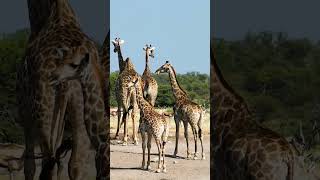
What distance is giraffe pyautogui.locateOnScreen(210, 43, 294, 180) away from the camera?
451 centimetres

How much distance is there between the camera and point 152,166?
7.69m

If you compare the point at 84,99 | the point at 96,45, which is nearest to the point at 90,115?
the point at 84,99

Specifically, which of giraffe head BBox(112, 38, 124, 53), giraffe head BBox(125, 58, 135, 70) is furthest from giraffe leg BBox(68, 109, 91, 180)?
giraffe head BBox(112, 38, 124, 53)

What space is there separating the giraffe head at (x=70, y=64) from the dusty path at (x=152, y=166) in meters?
2.71

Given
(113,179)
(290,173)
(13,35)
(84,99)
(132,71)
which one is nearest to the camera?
(290,173)

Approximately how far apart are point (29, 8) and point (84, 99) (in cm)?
84

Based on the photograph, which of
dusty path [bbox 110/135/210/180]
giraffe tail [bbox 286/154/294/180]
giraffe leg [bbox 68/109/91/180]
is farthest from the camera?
dusty path [bbox 110/135/210/180]

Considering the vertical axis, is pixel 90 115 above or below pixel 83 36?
below

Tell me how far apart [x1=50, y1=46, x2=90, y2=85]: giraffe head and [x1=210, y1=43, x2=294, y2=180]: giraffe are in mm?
907

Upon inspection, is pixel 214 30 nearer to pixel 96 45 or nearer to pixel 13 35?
pixel 96 45

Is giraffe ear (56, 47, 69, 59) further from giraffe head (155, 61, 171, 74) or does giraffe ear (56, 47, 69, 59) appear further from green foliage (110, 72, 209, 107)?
green foliage (110, 72, 209, 107)

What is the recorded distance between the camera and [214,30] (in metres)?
4.76

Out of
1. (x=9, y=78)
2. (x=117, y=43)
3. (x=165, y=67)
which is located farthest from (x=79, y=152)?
(x=117, y=43)

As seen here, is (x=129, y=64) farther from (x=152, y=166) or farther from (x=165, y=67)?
(x=152, y=166)
